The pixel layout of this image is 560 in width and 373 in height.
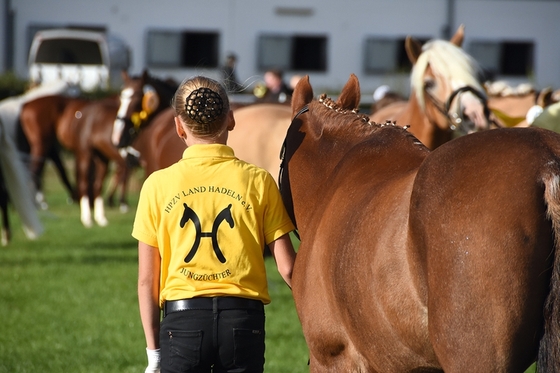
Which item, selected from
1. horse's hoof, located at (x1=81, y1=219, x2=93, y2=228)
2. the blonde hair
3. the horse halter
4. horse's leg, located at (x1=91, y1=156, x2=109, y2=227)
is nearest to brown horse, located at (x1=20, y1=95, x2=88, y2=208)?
horse's leg, located at (x1=91, y1=156, x2=109, y2=227)

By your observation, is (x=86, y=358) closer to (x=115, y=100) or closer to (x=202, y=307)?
(x=202, y=307)

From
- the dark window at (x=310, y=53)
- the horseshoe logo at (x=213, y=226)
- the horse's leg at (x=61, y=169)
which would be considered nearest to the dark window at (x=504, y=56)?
the dark window at (x=310, y=53)

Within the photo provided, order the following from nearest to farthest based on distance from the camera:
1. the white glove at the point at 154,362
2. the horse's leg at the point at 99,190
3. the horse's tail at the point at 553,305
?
the horse's tail at the point at 553,305 → the white glove at the point at 154,362 → the horse's leg at the point at 99,190

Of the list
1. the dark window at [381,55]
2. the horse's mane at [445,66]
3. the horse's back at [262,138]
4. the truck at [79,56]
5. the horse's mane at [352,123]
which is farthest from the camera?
the dark window at [381,55]

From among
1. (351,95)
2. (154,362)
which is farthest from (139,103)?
(154,362)

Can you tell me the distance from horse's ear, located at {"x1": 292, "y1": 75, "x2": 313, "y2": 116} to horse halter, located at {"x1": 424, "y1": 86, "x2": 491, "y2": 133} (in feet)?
6.70

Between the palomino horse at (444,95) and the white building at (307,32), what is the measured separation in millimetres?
19803

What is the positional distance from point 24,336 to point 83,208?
7666 millimetres

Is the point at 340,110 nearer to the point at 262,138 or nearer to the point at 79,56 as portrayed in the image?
the point at 262,138

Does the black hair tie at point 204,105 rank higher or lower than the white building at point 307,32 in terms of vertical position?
higher

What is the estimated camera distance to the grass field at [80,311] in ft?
17.9

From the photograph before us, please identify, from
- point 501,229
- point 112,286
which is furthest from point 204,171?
point 112,286

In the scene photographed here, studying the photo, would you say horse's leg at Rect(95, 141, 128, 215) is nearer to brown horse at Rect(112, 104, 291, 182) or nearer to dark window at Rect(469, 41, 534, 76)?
brown horse at Rect(112, 104, 291, 182)

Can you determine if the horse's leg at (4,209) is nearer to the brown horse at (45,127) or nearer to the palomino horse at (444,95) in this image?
the brown horse at (45,127)
